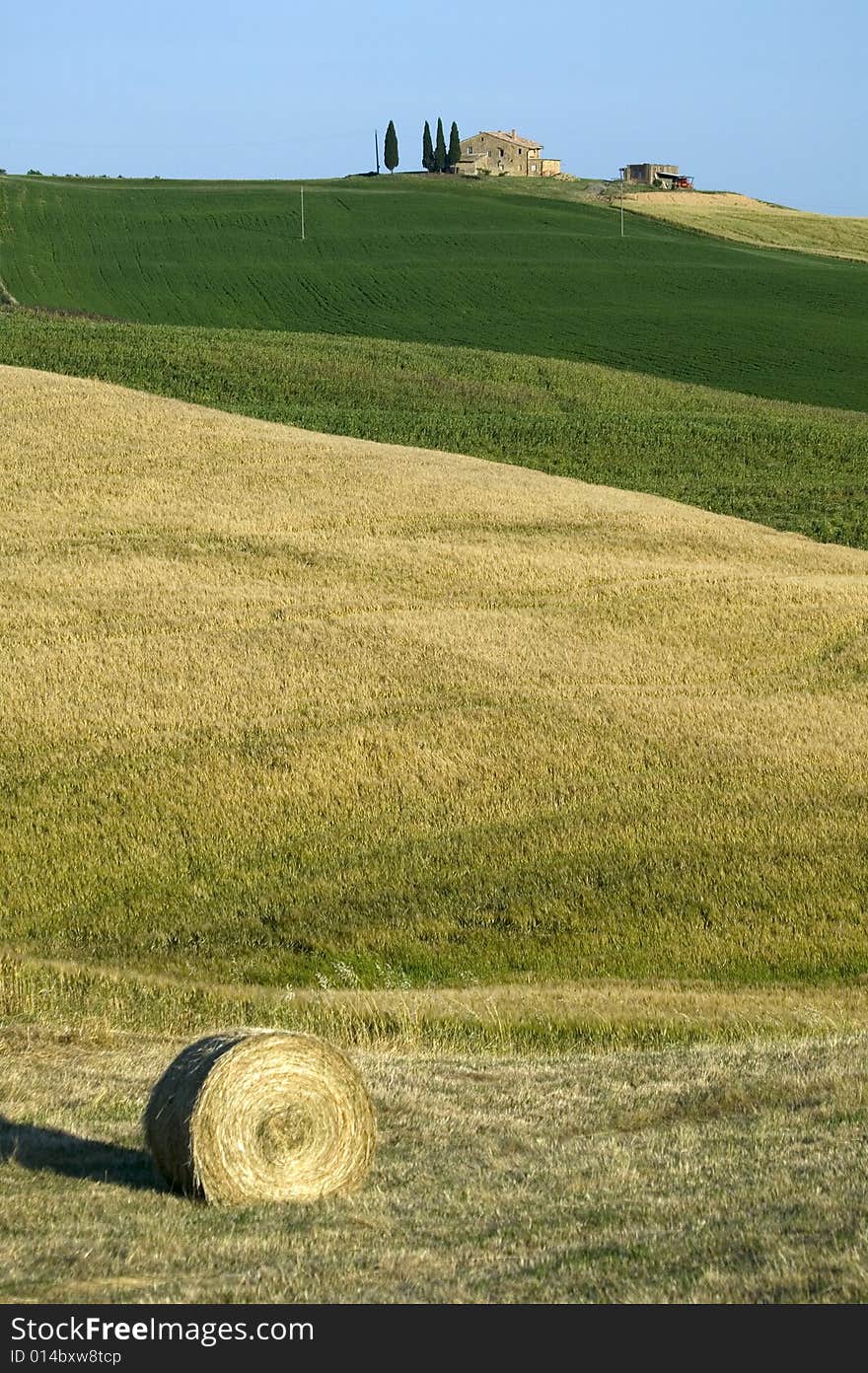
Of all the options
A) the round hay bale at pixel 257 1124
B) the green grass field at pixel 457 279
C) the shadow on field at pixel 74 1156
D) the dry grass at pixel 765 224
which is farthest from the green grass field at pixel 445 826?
the dry grass at pixel 765 224

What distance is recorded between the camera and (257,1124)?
7523 millimetres

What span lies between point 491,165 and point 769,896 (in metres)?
176

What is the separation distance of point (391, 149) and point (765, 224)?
228ft

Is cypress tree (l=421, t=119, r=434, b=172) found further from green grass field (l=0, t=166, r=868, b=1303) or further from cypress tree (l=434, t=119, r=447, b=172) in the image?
green grass field (l=0, t=166, r=868, b=1303)

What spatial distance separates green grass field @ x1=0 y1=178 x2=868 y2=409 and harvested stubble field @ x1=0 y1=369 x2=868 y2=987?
111ft

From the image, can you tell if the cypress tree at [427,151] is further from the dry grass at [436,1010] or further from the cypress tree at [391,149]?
the dry grass at [436,1010]

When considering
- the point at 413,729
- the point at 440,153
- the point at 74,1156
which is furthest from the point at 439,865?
the point at 440,153

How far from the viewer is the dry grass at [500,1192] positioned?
6.06 metres

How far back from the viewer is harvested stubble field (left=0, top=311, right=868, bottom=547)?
40.9m

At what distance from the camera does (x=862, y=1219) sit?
6.48 meters

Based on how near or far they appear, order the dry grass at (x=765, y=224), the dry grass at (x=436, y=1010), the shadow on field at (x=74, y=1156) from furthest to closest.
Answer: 1. the dry grass at (x=765, y=224)
2. the dry grass at (x=436, y=1010)
3. the shadow on field at (x=74, y=1156)

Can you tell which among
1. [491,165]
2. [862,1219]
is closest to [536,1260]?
[862,1219]

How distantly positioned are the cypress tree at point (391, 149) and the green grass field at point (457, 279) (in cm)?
6181

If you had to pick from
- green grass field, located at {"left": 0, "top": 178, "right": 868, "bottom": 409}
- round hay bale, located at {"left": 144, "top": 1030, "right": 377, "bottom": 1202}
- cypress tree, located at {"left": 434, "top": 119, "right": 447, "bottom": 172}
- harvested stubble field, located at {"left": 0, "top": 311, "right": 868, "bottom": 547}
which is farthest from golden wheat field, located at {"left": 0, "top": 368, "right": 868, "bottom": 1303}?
cypress tree, located at {"left": 434, "top": 119, "right": 447, "bottom": 172}
